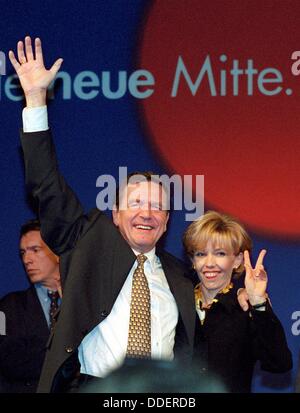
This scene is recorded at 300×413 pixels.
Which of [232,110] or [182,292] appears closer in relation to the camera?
[182,292]

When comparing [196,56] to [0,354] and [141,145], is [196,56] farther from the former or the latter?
[0,354]

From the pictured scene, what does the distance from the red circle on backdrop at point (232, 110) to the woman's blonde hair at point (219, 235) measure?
27.5 inches

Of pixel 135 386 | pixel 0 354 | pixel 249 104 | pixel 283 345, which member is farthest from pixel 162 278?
pixel 135 386

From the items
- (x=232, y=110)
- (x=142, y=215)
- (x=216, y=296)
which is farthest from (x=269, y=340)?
(x=232, y=110)

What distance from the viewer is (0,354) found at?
4.10 meters

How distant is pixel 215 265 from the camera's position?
388 centimetres

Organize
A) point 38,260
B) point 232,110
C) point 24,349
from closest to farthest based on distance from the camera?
1. point 24,349
2. point 38,260
3. point 232,110

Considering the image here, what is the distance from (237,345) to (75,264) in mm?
753

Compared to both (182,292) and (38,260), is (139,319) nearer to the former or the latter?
(182,292)

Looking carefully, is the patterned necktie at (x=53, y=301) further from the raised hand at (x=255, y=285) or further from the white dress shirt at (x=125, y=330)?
the raised hand at (x=255, y=285)

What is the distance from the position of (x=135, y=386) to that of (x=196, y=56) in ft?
9.75

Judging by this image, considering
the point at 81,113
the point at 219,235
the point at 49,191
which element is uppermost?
the point at 81,113

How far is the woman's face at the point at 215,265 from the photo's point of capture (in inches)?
153

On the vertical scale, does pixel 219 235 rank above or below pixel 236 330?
above
